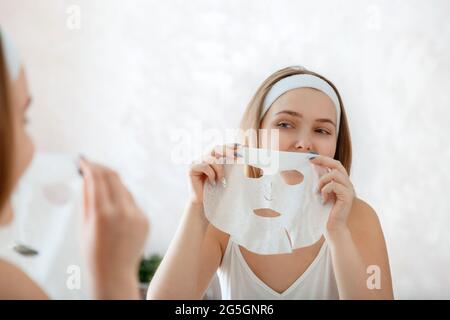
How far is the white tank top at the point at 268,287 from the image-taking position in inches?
43.4

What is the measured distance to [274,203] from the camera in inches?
44.5

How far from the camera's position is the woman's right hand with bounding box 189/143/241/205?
A: 42.3 inches

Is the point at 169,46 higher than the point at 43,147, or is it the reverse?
the point at 169,46

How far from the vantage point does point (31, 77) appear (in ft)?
3.70

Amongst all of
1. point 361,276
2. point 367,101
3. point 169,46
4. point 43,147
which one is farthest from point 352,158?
point 43,147

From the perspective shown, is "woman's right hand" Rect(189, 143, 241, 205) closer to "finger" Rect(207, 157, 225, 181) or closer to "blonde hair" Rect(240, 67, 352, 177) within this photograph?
"finger" Rect(207, 157, 225, 181)

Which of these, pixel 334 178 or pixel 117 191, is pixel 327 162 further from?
pixel 117 191

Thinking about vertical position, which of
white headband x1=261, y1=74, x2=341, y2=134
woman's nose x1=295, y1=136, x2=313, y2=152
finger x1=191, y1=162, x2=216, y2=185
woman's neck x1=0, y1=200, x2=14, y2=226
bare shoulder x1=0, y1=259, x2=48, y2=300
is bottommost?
bare shoulder x1=0, y1=259, x2=48, y2=300

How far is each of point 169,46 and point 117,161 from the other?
28 cm

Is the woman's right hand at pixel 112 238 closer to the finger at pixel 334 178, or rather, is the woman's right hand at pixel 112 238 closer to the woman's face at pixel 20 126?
the woman's face at pixel 20 126

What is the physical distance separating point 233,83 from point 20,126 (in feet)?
1.52

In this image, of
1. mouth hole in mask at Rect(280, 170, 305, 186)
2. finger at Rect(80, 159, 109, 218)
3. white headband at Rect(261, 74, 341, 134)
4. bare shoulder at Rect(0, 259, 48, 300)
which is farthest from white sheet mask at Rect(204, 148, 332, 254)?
bare shoulder at Rect(0, 259, 48, 300)

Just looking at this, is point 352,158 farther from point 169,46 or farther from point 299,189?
point 169,46

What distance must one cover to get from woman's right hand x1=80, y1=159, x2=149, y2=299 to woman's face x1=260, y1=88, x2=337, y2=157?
14.1 inches
